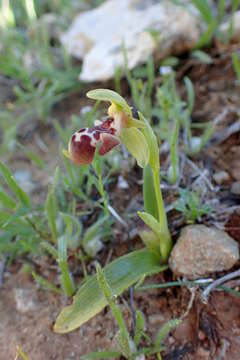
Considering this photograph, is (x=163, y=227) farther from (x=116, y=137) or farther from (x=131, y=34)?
(x=131, y=34)

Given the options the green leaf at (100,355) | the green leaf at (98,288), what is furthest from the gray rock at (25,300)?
the green leaf at (100,355)

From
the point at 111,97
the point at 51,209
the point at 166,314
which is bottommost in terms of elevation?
the point at 166,314

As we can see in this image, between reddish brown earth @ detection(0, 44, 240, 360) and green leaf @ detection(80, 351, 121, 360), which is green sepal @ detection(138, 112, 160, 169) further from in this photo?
green leaf @ detection(80, 351, 121, 360)

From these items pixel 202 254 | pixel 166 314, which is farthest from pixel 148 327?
A: pixel 202 254

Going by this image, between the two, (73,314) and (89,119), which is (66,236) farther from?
(89,119)

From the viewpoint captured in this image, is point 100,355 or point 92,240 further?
point 92,240

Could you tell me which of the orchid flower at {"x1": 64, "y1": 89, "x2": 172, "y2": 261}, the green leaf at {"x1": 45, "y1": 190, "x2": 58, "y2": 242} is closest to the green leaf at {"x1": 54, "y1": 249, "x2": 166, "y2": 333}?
the orchid flower at {"x1": 64, "y1": 89, "x2": 172, "y2": 261}
